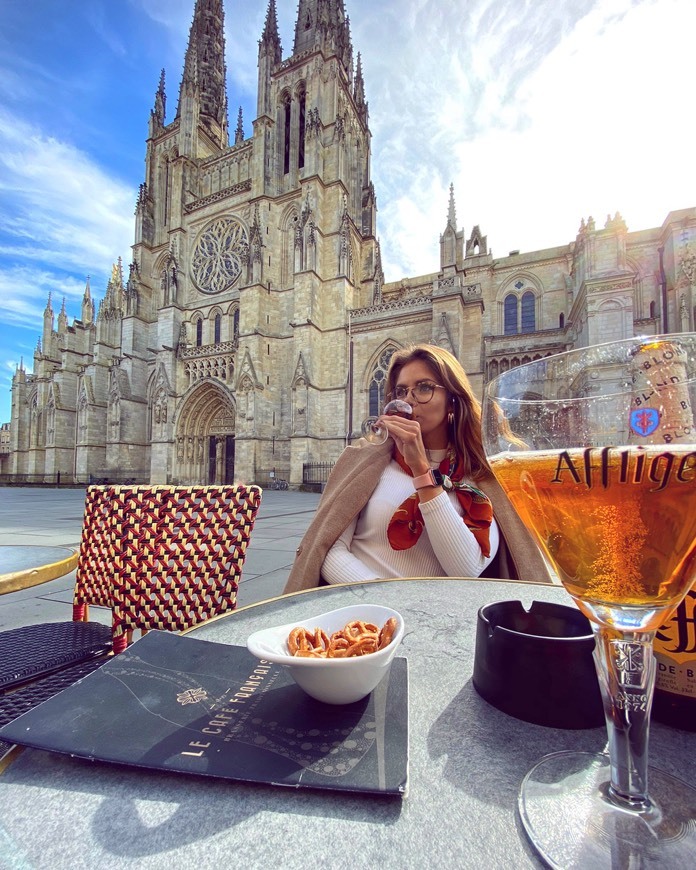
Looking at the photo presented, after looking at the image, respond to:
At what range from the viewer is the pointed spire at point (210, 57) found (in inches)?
895

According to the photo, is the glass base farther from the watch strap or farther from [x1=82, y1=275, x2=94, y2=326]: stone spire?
[x1=82, y1=275, x2=94, y2=326]: stone spire

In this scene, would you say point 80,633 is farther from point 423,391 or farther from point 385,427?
point 423,391

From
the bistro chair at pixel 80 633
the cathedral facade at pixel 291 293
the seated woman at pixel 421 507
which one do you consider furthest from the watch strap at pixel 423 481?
the cathedral facade at pixel 291 293

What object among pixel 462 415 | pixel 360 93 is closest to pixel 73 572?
pixel 462 415

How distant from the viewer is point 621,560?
1.42 feet

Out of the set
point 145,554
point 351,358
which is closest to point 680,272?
point 351,358

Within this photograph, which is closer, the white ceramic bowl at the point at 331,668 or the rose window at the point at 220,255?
the white ceramic bowl at the point at 331,668

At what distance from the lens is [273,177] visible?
17656 millimetres

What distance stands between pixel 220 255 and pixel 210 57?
14.3 m

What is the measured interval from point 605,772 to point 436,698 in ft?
0.72

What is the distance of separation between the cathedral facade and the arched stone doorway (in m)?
0.06

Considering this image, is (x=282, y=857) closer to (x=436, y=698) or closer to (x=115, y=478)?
(x=436, y=698)

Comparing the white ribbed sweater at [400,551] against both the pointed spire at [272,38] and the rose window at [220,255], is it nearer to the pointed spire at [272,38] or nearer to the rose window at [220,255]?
the rose window at [220,255]

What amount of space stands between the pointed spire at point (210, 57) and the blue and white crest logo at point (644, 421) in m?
28.4
